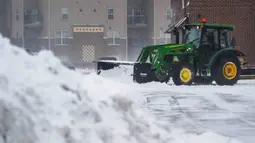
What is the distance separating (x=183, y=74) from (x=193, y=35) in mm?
1881

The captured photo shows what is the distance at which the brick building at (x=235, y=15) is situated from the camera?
32531 millimetres

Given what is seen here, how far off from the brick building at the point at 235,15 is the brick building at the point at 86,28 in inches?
943

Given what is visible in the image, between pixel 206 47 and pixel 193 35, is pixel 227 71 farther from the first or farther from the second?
pixel 193 35

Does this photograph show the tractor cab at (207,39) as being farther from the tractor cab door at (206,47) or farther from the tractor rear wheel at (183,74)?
the tractor rear wheel at (183,74)

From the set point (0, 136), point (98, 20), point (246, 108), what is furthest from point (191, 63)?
point (98, 20)

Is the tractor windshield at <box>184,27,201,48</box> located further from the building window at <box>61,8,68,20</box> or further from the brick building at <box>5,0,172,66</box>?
the building window at <box>61,8,68,20</box>

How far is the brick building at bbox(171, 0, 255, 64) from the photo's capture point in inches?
1281

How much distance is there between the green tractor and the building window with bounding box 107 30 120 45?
36213mm

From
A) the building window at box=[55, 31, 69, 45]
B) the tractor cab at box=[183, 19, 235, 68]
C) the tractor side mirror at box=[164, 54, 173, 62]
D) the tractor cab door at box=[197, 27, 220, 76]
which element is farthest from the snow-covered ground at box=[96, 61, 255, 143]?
the building window at box=[55, 31, 69, 45]

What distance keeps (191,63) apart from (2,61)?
1550cm

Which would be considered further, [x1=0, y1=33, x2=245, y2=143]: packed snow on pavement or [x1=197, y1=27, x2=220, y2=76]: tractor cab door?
[x1=197, y1=27, x2=220, y2=76]: tractor cab door

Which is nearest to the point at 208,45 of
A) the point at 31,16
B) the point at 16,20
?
the point at 31,16

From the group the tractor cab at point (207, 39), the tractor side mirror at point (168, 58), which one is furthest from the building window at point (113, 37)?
the tractor side mirror at point (168, 58)

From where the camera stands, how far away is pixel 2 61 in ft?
16.4
